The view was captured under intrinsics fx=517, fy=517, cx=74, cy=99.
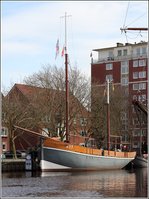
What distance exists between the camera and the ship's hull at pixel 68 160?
4156cm

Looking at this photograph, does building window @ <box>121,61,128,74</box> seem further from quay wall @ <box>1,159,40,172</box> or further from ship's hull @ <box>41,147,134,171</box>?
quay wall @ <box>1,159,40,172</box>

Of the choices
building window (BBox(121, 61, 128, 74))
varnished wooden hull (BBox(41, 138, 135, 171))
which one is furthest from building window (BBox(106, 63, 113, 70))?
varnished wooden hull (BBox(41, 138, 135, 171))

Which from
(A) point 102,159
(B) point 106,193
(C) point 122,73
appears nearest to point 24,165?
(A) point 102,159

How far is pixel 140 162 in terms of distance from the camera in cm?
5184

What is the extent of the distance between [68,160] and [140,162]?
1199 centimetres

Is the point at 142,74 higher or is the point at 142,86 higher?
the point at 142,74

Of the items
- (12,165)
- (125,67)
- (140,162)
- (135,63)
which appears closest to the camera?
(12,165)

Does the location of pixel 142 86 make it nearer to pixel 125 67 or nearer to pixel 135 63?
pixel 135 63

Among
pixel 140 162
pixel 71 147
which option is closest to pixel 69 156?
pixel 71 147

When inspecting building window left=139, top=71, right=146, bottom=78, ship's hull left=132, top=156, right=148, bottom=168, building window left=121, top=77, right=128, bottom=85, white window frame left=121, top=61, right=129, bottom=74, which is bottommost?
ship's hull left=132, top=156, right=148, bottom=168

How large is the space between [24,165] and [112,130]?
17.7m

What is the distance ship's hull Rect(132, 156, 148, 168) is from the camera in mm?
51688

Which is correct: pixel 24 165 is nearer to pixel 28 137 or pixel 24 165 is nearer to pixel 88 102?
pixel 88 102

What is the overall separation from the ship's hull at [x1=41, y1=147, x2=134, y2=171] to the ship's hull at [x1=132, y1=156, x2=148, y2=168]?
701 centimetres
